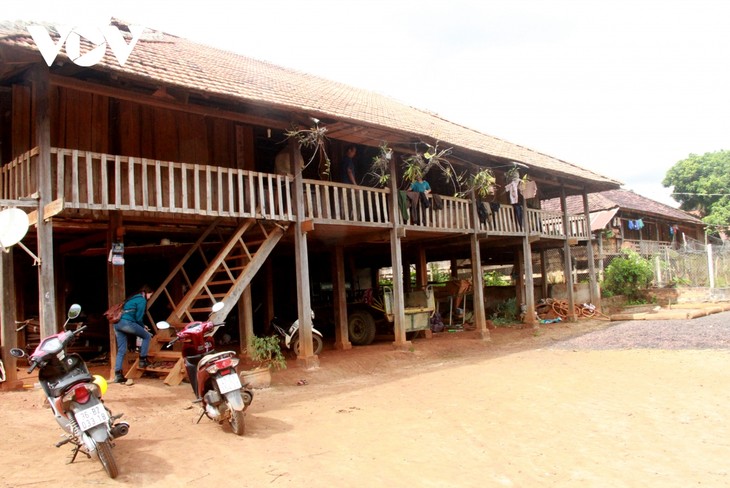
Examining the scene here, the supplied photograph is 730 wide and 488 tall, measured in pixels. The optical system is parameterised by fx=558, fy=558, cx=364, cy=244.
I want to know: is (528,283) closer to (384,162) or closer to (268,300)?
(384,162)

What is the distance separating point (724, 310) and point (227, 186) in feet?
51.9

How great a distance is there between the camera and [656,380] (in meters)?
7.82

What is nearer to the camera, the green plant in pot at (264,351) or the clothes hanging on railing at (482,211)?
the green plant in pot at (264,351)

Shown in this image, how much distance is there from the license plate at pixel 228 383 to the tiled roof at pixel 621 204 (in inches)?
818

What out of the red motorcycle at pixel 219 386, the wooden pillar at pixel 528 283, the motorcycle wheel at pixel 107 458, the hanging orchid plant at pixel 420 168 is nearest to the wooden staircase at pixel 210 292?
the red motorcycle at pixel 219 386

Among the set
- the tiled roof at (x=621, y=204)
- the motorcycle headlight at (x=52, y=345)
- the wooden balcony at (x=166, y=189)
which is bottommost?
the motorcycle headlight at (x=52, y=345)

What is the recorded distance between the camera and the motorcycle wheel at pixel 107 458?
4.14 meters

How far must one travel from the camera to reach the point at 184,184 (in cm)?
780

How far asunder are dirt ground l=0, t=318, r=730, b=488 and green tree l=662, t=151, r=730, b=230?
2937 centimetres

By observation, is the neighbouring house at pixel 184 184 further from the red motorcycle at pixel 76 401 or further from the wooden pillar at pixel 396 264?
the red motorcycle at pixel 76 401

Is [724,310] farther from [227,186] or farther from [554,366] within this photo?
[227,186]

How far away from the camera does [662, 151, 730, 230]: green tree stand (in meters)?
33.7

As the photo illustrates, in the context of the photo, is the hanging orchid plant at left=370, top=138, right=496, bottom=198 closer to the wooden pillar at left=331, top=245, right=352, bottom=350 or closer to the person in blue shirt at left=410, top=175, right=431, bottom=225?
the person in blue shirt at left=410, top=175, right=431, bottom=225

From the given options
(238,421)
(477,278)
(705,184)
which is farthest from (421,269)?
(705,184)
